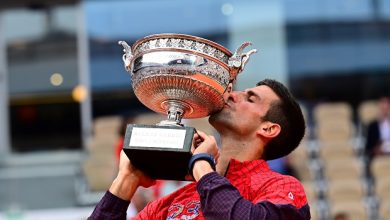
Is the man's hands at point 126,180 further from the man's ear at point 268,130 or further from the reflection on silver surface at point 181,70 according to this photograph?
the man's ear at point 268,130

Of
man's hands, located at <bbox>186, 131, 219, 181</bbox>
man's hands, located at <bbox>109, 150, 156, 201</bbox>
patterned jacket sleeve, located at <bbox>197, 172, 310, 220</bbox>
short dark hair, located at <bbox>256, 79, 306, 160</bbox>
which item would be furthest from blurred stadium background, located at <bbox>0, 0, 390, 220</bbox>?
patterned jacket sleeve, located at <bbox>197, 172, 310, 220</bbox>

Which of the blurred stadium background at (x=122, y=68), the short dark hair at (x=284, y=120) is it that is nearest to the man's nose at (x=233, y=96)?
the short dark hair at (x=284, y=120)

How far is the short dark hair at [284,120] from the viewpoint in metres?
2.53

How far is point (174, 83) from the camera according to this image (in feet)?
7.44

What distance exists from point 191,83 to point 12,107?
867 centimetres

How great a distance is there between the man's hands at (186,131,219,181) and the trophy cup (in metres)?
0.04

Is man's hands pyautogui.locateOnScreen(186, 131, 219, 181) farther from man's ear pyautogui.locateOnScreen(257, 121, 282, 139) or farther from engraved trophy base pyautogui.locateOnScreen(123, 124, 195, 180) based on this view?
man's ear pyautogui.locateOnScreen(257, 121, 282, 139)

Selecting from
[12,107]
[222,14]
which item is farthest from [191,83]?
[12,107]

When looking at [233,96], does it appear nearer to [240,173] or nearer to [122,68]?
[240,173]

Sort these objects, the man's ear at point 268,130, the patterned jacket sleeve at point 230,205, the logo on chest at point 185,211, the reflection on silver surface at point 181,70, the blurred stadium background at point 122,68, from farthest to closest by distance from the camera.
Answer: the blurred stadium background at point 122,68
the man's ear at point 268,130
the logo on chest at point 185,211
the reflection on silver surface at point 181,70
the patterned jacket sleeve at point 230,205

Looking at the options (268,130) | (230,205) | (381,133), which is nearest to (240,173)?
(268,130)

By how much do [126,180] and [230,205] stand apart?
409mm

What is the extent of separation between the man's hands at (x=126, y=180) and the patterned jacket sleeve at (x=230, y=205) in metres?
0.30

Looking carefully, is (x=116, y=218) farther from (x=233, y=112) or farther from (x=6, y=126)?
(x=6, y=126)
